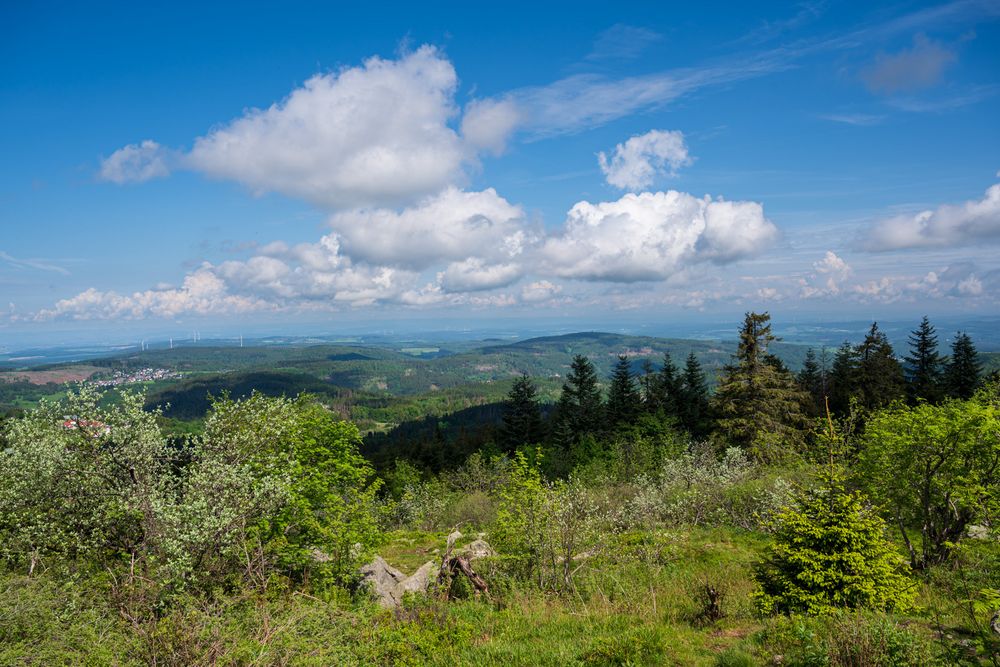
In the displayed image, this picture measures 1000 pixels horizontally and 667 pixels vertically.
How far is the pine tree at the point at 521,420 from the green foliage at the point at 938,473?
5298 cm

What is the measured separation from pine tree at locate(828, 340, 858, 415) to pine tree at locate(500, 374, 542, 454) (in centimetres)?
3540

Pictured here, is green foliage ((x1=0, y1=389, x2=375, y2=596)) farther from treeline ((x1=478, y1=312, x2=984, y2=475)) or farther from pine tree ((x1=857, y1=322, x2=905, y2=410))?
pine tree ((x1=857, y1=322, x2=905, y2=410))

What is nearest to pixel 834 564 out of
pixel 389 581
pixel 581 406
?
pixel 389 581

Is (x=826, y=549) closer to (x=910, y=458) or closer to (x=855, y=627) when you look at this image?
(x=855, y=627)

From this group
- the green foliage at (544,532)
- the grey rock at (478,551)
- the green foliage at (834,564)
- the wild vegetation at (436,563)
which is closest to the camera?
the wild vegetation at (436,563)

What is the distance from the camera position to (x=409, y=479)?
5809 centimetres

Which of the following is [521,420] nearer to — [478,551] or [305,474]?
[478,551]

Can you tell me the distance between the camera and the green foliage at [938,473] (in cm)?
1328

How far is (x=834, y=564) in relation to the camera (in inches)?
428

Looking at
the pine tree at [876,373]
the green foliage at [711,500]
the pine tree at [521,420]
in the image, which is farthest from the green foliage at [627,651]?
the pine tree at [521,420]

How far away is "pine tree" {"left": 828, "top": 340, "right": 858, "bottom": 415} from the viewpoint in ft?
155

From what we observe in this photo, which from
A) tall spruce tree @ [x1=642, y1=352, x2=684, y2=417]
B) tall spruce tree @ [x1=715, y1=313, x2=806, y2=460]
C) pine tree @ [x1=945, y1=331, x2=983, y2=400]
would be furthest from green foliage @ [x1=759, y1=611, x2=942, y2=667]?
pine tree @ [x1=945, y1=331, x2=983, y2=400]

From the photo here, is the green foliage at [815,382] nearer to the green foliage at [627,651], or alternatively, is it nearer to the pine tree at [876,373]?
the pine tree at [876,373]

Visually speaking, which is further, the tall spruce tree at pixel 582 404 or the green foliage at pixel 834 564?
the tall spruce tree at pixel 582 404
